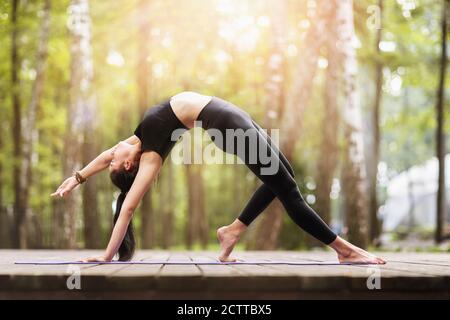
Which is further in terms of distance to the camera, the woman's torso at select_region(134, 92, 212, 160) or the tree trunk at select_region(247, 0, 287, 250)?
the tree trunk at select_region(247, 0, 287, 250)

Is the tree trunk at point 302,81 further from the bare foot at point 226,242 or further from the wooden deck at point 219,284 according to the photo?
the wooden deck at point 219,284

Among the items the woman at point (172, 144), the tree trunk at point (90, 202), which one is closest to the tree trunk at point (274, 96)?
the tree trunk at point (90, 202)

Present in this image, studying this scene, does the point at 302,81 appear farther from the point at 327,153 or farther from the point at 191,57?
the point at 191,57

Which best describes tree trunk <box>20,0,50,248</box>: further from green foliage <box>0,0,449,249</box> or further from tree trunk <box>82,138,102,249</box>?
tree trunk <box>82,138,102,249</box>

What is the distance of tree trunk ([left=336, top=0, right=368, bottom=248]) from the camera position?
13.5m

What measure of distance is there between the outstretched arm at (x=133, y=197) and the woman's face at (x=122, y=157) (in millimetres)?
189

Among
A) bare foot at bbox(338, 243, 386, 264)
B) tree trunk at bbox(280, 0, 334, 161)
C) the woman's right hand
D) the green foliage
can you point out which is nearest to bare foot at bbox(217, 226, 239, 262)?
bare foot at bbox(338, 243, 386, 264)

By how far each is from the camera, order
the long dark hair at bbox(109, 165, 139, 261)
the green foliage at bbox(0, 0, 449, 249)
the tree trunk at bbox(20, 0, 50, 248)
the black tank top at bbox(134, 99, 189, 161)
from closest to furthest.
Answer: the black tank top at bbox(134, 99, 189, 161), the long dark hair at bbox(109, 165, 139, 261), the tree trunk at bbox(20, 0, 50, 248), the green foliage at bbox(0, 0, 449, 249)

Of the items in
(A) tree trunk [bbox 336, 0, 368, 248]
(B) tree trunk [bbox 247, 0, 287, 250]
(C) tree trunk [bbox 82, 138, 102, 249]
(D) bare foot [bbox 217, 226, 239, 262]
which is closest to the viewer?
(D) bare foot [bbox 217, 226, 239, 262]

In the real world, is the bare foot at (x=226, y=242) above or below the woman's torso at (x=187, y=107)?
below

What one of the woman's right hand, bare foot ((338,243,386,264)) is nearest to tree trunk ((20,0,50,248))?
the woman's right hand

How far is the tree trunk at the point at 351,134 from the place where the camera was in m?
13.5

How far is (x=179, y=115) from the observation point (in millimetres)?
5531

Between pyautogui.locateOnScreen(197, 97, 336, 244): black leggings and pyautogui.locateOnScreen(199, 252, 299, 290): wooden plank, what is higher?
pyautogui.locateOnScreen(197, 97, 336, 244): black leggings
